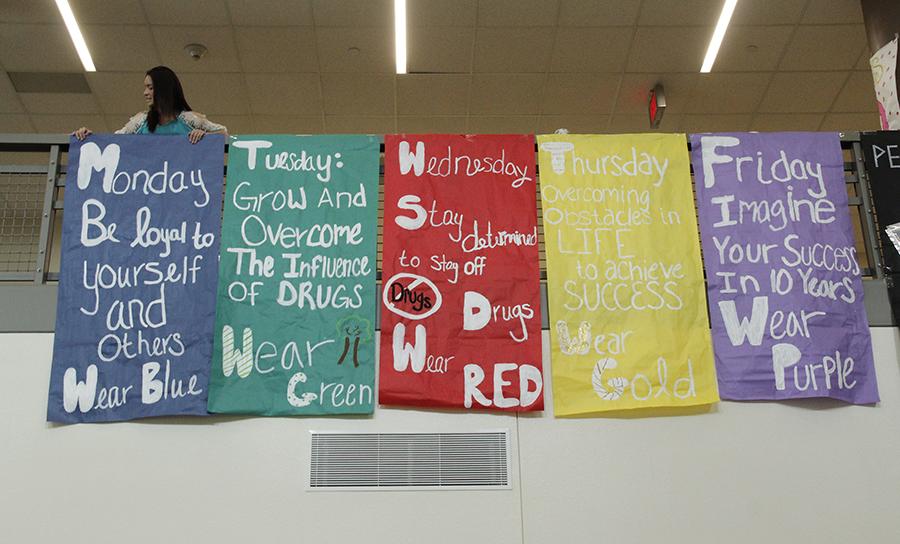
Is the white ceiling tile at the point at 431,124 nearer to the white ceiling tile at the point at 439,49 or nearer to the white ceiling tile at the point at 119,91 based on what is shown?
the white ceiling tile at the point at 439,49

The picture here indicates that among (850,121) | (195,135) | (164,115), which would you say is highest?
(850,121)

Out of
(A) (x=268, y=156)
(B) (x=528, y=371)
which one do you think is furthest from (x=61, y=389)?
(B) (x=528, y=371)

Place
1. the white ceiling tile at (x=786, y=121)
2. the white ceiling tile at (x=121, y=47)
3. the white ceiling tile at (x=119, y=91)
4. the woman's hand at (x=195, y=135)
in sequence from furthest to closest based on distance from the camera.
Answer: the white ceiling tile at (x=786, y=121) < the white ceiling tile at (x=119, y=91) < the white ceiling tile at (x=121, y=47) < the woman's hand at (x=195, y=135)

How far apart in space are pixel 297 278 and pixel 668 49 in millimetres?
4554

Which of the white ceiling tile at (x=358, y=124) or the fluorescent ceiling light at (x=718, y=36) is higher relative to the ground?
the fluorescent ceiling light at (x=718, y=36)

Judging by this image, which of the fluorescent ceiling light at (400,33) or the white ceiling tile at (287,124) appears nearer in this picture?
the fluorescent ceiling light at (400,33)

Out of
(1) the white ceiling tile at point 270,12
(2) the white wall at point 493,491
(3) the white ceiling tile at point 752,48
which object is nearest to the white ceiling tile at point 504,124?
(3) the white ceiling tile at point 752,48

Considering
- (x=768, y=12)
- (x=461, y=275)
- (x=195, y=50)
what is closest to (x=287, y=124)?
(x=195, y=50)

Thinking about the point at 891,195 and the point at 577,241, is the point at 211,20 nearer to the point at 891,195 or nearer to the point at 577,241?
Answer: the point at 577,241

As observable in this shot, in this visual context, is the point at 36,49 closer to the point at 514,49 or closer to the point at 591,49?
the point at 514,49

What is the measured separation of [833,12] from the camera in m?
6.96

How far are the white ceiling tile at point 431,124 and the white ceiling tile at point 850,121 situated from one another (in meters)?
3.37

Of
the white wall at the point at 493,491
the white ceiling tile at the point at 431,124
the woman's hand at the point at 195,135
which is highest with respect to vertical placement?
the white ceiling tile at the point at 431,124

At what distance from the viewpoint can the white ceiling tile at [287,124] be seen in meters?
8.28
